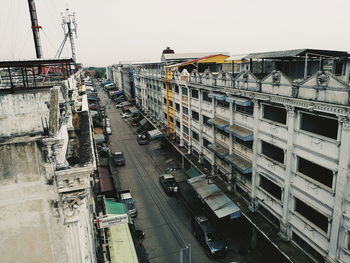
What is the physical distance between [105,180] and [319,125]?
2626cm

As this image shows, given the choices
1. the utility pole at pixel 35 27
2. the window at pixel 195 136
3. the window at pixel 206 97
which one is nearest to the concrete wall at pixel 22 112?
the window at pixel 206 97

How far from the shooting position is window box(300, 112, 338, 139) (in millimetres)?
17188

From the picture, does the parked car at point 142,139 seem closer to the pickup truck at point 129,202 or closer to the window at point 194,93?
the window at point 194,93

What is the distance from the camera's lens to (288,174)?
20156 mm

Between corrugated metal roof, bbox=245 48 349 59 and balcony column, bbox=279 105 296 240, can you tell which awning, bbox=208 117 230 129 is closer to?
corrugated metal roof, bbox=245 48 349 59

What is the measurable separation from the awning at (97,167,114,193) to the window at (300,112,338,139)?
925 inches

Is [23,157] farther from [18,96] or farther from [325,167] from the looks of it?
[325,167]

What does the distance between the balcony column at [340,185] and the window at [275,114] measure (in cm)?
573

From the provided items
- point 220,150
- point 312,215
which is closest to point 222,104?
point 220,150

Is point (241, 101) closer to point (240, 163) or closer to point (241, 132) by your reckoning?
point (241, 132)

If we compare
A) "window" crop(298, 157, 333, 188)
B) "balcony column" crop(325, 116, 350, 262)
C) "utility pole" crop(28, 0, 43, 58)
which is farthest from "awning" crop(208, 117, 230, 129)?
"utility pole" crop(28, 0, 43, 58)

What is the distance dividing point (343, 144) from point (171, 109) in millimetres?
34973

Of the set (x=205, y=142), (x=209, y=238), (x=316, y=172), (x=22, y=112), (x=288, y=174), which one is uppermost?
(x=22, y=112)

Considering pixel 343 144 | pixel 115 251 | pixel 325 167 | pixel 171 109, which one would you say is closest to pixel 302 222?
pixel 325 167
